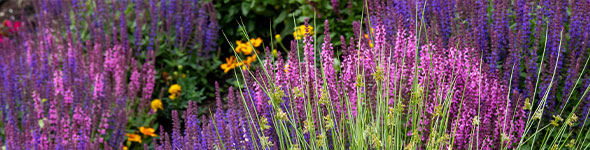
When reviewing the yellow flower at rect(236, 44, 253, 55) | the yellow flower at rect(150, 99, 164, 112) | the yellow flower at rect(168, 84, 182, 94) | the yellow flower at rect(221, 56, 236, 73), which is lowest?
the yellow flower at rect(150, 99, 164, 112)

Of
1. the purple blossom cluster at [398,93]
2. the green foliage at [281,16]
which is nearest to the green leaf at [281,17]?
the green foliage at [281,16]

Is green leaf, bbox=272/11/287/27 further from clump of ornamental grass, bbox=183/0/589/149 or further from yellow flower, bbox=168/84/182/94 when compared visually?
clump of ornamental grass, bbox=183/0/589/149

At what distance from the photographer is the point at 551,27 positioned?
367cm

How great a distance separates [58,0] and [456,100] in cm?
380

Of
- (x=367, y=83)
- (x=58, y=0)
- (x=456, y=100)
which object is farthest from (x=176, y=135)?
(x=58, y=0)

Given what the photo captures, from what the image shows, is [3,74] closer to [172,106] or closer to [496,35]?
[172,106]

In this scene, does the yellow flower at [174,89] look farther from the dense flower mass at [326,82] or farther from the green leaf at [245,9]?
the green leaf at [245,9]

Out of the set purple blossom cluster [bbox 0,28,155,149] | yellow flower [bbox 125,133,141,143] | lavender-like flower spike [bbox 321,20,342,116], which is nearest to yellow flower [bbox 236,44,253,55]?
purple blossom cluster [bbox 0,28,155,149]

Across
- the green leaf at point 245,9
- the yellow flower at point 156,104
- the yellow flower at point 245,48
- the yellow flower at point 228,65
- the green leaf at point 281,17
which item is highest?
the green leaf at point 245,9

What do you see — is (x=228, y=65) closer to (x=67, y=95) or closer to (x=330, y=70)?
(x=67, y=95)

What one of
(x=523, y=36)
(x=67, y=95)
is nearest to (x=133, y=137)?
(x=67, y=95)

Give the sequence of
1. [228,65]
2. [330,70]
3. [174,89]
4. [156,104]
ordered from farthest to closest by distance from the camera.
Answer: [228,65]
[174,89]
[156,104]
[330,70]

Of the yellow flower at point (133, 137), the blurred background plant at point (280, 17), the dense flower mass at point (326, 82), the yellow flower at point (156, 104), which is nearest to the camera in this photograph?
the dense flower mass at point (326, 82)

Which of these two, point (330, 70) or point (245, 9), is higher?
point (245, 9)
